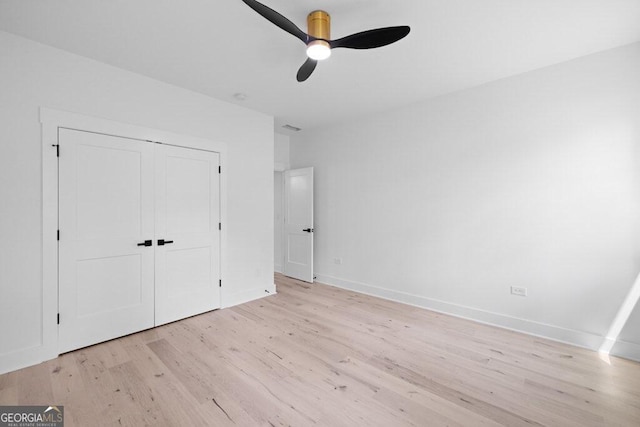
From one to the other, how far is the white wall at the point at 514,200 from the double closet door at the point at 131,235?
2.44 metres

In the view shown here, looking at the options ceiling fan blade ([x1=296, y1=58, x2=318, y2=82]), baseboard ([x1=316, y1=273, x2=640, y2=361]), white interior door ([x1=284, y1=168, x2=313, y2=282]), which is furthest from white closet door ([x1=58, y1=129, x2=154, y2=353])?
baseboard ([x1=316, y1=273, x2=640, y2=361])

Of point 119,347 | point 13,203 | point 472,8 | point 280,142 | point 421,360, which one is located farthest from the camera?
point 280,142

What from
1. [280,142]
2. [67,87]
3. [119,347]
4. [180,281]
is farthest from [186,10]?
[280,142]

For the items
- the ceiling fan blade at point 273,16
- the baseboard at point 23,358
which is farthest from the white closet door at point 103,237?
the ceiling fan blade at point 273,16

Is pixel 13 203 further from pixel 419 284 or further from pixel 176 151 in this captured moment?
pixel 419 284

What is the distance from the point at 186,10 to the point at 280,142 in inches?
137

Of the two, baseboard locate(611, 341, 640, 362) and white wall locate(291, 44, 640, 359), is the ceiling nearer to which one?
white wall locate(291, 44, 640, 359)

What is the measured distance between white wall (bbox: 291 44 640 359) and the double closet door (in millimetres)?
2435

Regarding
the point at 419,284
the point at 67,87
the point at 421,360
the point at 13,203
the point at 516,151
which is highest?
the point at 67,87

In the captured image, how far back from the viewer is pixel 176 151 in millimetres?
3303

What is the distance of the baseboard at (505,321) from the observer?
255 cm

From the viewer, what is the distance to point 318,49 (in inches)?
81.7

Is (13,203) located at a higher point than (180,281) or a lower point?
higher

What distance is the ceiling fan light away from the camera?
2.04m
